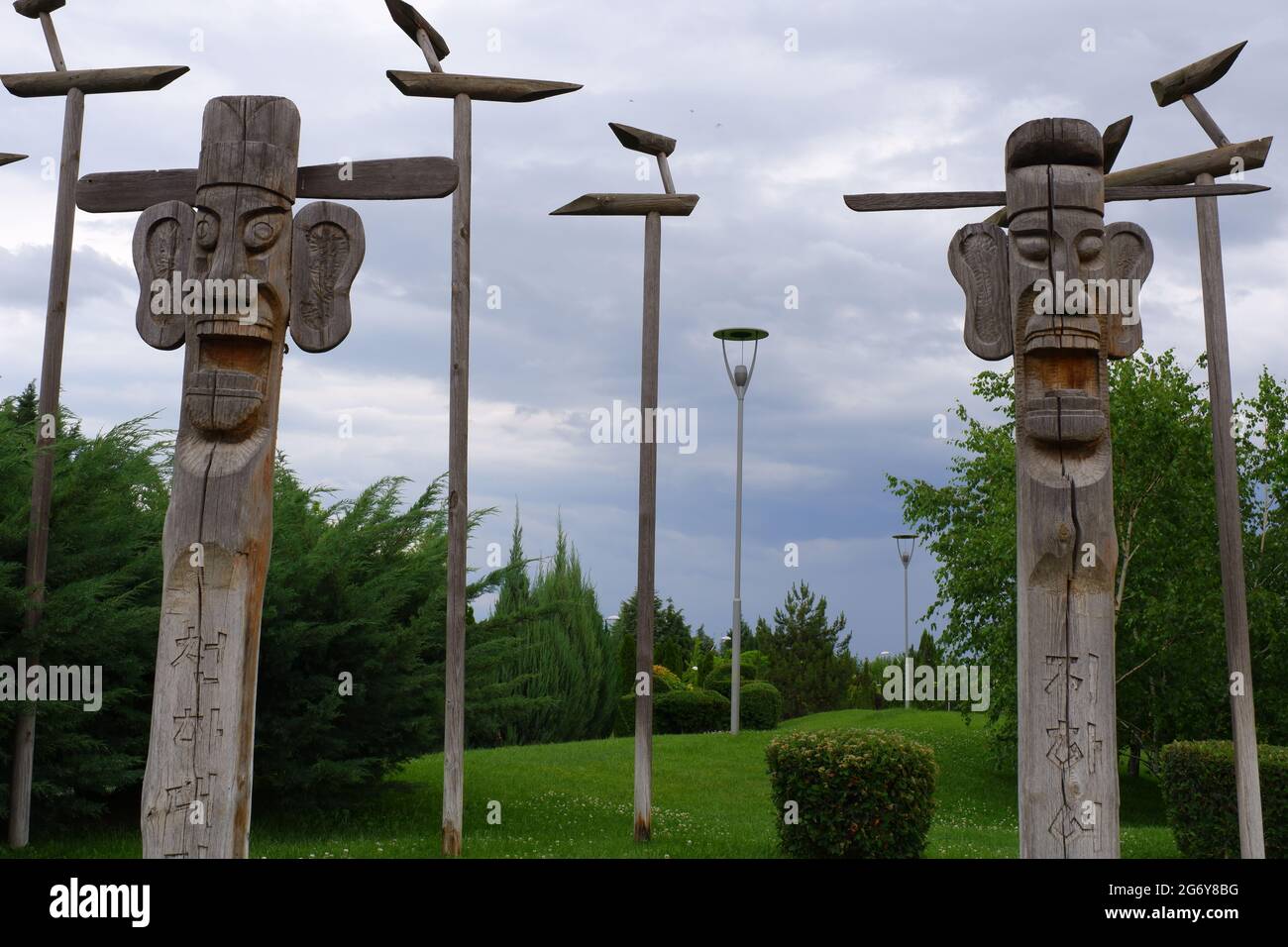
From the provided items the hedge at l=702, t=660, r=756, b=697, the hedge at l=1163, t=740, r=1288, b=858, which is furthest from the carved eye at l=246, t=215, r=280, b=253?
the hedge at l=702, t=660, r=756, b=697

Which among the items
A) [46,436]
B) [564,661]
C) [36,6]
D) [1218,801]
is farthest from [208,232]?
[564,661]

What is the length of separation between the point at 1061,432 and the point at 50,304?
305 inches

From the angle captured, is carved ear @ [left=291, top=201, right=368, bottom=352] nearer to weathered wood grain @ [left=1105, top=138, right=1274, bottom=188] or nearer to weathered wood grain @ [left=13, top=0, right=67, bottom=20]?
weathered wood grain @ [left=13, top=0, right=67, bottom=20]

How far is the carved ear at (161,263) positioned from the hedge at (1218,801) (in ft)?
29.0

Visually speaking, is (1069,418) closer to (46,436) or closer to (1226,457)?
(1226,457)

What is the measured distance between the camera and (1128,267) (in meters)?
5.10

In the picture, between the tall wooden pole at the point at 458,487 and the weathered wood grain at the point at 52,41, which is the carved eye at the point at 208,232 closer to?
the tall wooden pole at the point at 458,487

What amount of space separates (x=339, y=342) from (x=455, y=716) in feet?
13.7

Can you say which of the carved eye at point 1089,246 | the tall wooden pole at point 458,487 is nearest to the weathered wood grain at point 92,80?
the tall wooden pole at point 458,487

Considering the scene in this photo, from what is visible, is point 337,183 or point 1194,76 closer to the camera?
point 337,183

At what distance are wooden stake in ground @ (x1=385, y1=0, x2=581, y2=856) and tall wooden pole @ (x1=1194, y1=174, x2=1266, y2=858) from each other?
A: 17.5 feet
